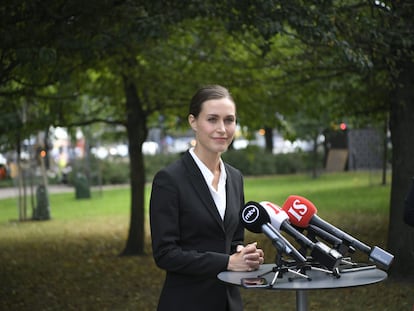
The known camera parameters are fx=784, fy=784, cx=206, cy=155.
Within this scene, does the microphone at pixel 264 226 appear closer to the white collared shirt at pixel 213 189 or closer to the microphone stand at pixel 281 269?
the microphone stand at pixel 281 269

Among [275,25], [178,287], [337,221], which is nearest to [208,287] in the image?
[178,287]

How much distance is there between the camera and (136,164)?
15.6 m

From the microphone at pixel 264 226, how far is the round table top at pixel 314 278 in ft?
0.37

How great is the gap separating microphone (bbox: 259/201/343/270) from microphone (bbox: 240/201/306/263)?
34 millimetres

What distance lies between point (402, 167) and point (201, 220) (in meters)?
7.69

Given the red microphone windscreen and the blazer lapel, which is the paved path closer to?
the blazer lapel

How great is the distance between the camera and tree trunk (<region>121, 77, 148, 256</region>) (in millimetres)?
15188

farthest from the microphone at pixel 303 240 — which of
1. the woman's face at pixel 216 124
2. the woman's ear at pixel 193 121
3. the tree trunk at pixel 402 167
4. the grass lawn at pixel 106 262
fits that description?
the tree trunk at pixel 402 167

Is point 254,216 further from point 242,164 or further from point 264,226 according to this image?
point 242,164

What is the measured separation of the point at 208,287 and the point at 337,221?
51.6 feet

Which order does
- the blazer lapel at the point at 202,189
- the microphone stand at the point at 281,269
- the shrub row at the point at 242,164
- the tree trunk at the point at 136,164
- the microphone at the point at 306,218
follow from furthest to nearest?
the shrub row at the point at 242,164
the tree trunk at the point at 136,164
the blazer lapel at the point at 202,189
the microphone at the point at 306,218
the microphone stand at the point at 281,269

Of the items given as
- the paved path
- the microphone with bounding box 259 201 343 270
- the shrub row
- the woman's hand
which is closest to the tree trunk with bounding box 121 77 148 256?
the woman's hand

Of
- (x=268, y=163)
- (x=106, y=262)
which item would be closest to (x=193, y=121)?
(x=106, y=262)

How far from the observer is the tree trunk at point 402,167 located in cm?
1092
